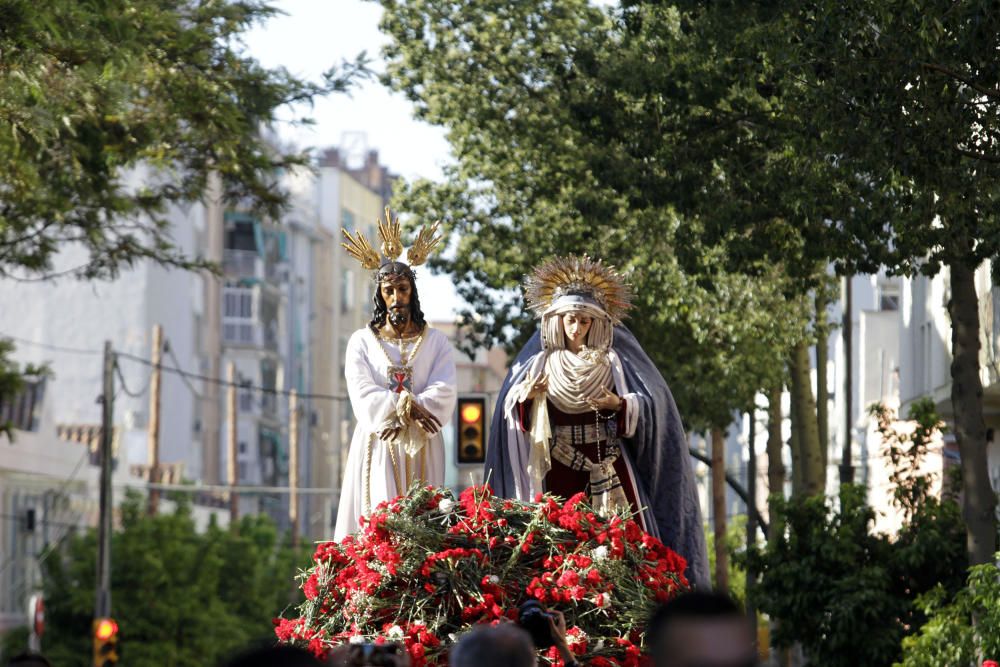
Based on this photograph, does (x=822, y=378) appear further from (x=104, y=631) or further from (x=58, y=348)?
(x=58, y=348)

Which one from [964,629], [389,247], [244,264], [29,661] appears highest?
[244,264]

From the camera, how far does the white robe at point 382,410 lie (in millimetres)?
12664

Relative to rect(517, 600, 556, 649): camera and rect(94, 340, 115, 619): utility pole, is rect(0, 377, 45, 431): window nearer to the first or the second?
rect(94, 340, 115, 619): utility pole

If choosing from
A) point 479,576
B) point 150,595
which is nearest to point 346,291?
point 150,595

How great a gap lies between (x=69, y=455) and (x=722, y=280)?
2988 cm

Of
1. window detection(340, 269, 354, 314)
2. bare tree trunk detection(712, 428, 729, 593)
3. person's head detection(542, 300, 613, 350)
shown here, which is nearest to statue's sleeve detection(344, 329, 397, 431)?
person's head detection(542, 300, 613, 350)

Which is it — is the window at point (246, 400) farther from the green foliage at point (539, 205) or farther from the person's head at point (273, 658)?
the person's head at point (273, 658)

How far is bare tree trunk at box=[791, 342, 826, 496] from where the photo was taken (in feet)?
95.3

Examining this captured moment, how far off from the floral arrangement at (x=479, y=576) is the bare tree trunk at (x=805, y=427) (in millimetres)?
18887

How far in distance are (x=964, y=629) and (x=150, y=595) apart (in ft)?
105

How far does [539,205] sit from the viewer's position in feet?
94.0

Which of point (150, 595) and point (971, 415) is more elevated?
point (971, 415)

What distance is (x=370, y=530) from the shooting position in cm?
1019

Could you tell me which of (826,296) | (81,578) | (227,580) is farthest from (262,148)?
(227,580)
